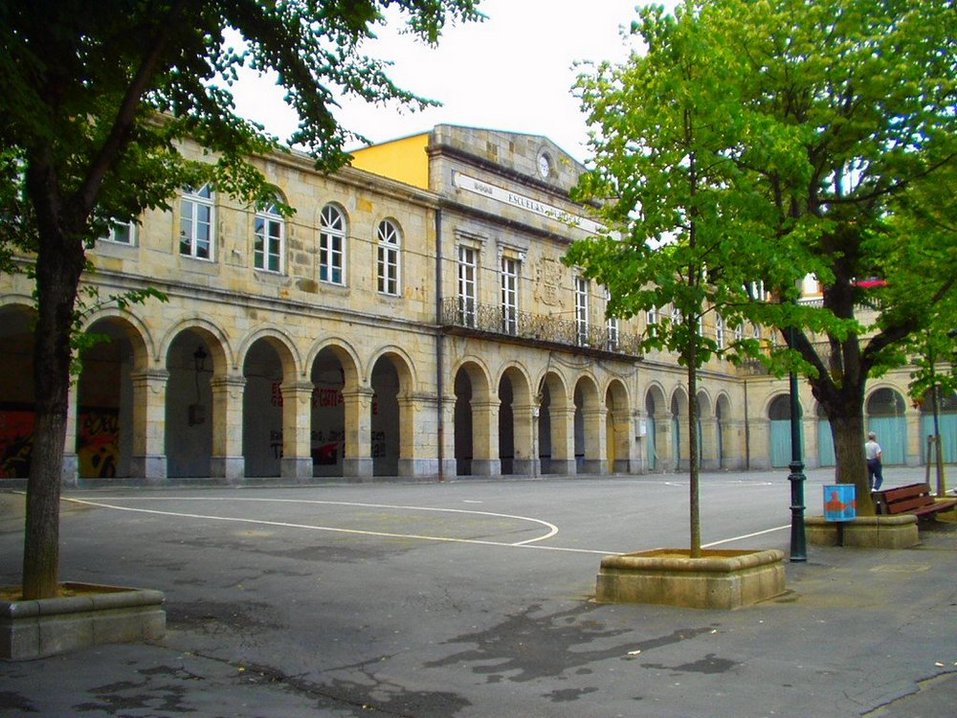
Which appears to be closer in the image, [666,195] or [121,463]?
[666,195]

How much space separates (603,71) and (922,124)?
4994mm

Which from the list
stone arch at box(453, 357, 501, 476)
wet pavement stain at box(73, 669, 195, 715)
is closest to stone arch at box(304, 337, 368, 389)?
stone arch at box(453, 357, 501, 476)

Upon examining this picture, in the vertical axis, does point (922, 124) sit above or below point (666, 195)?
above

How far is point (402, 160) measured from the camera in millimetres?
37312

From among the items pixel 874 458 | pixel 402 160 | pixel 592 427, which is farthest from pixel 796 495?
pixel 592 427

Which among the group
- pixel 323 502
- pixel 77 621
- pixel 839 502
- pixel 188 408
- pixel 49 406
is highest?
pixel 188 408

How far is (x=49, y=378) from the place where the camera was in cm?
814

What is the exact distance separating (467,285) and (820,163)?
76.8 ft

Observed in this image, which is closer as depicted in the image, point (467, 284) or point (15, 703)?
point (15, 703)

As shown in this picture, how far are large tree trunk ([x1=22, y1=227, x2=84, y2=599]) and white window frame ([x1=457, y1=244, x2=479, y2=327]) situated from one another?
2822 centimetres

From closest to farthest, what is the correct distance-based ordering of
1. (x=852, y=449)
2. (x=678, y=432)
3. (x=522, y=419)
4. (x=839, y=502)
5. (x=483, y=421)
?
(x=839, y=502) < (x=852, y=449) < (x=483, y=421) < (x=522, y=419) < (x=678, y=432)

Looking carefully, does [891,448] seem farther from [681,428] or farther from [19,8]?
[19,8]

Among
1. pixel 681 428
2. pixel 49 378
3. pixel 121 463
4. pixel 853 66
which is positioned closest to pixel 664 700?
pixel 49 378

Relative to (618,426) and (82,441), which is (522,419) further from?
(82,441)
